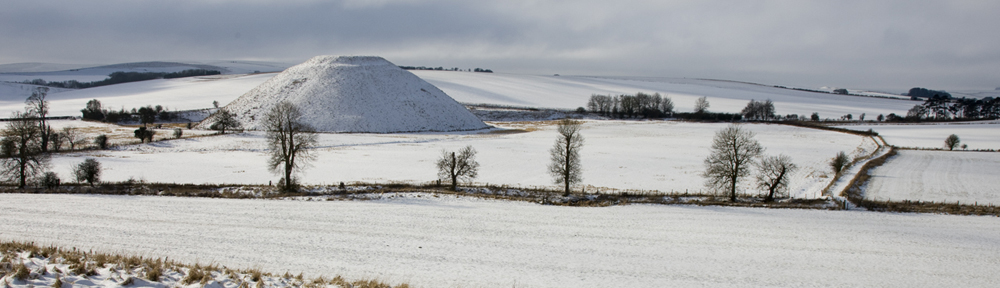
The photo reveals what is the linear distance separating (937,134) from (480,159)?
239 ft

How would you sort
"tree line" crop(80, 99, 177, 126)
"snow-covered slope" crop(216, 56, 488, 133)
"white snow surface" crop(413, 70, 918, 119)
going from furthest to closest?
1. "white snow surface" crop(413, 70, 918, 119)
2. "tree line" crop(80, 99, 177, 126)
3. "snow-covered slope" crop(216, 56, 488, 133)

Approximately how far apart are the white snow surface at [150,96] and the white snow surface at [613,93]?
58946 millimetres

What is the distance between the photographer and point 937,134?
7206cm

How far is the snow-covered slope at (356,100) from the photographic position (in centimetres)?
7950

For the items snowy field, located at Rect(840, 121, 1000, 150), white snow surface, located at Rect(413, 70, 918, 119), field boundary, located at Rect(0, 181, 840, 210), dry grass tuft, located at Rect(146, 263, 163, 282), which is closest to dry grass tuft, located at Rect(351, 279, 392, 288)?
dry grass tuft, located at Rect(146, 263, 163, 282)

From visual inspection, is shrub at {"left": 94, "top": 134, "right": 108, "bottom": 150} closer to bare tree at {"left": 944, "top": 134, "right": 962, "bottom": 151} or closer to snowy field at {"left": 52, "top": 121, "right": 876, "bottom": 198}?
snowy field at {"left": 52, "top": 121, "right": 876, "bottom": 198}

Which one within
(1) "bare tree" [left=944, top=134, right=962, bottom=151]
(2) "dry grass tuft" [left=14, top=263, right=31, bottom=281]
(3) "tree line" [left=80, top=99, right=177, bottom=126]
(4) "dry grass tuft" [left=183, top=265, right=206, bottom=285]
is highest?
(3) "tree line" [left=80, top=99, right=177, bottom=126]

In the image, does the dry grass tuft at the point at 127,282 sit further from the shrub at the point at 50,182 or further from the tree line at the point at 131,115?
the tree line at the point at 131,115

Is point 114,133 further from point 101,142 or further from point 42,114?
point 101,142

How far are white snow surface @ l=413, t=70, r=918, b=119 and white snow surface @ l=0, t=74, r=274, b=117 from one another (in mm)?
58946

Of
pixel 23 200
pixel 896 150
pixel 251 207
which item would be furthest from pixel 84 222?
pixel 896 150

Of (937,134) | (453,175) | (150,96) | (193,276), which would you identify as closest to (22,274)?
(193,276)

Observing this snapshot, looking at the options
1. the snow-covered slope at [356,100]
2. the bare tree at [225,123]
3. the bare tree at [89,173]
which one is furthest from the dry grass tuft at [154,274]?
the snow-covered slope at [356,100]

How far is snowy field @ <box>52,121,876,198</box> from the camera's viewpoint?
33938 millimetres
